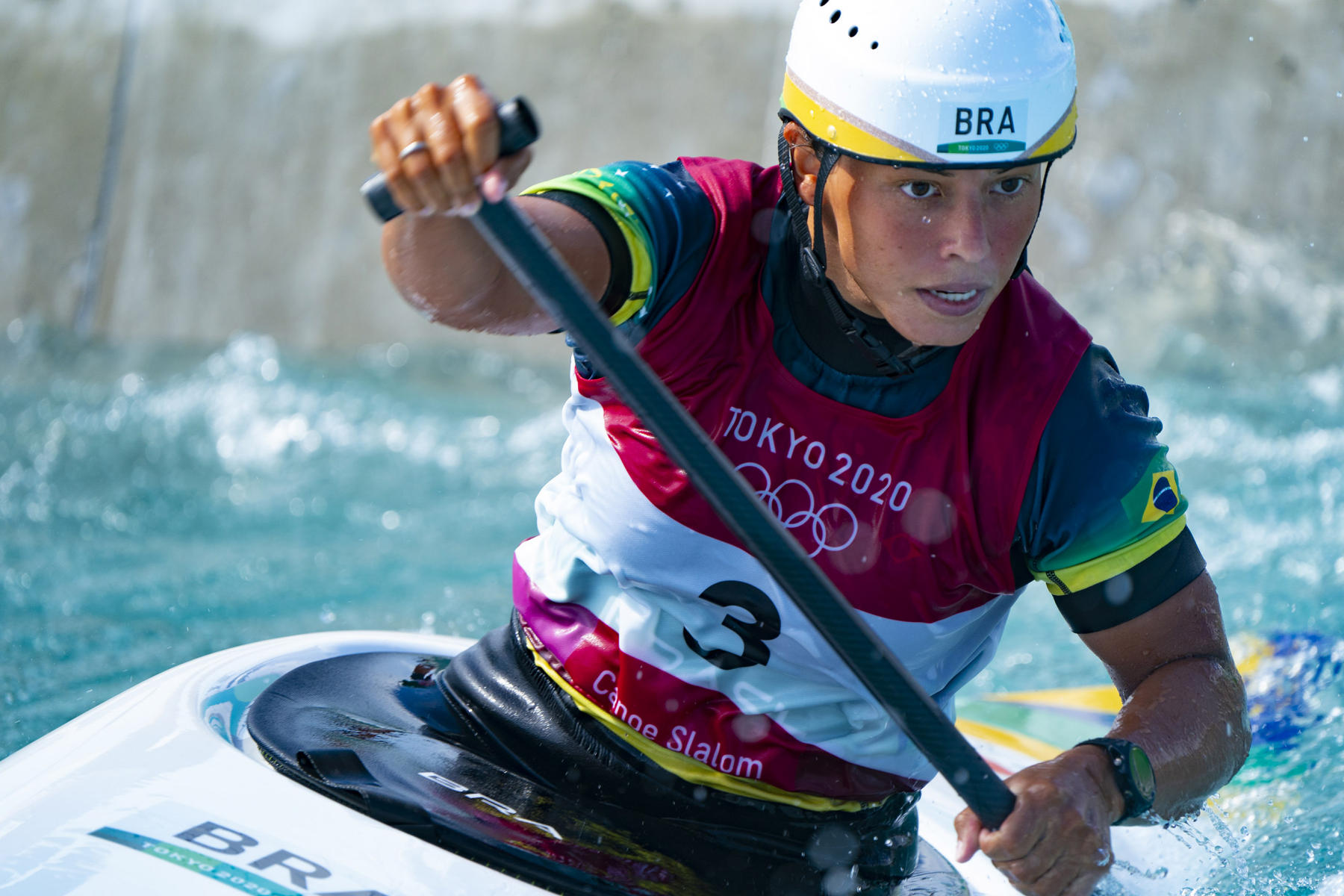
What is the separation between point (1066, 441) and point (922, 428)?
0.14 metres

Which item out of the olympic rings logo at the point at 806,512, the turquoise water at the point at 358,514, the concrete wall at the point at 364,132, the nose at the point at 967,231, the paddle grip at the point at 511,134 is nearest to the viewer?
the paddle grip at the point at 511,134

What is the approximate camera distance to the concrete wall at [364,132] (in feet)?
21.1

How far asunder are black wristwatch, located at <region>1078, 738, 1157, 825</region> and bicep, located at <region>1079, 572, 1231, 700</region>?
0.40ft

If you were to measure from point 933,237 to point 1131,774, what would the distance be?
530mm

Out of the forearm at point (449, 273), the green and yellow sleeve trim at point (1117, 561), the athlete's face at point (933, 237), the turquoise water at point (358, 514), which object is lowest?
the turquoise water at point (358, 514)

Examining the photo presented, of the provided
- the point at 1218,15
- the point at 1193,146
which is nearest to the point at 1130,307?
the point at 1193,146

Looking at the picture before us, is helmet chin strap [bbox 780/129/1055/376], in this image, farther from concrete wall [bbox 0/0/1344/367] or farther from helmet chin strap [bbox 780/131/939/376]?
concrete wall [bbox 0/0/1344/367]

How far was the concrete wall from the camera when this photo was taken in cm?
644

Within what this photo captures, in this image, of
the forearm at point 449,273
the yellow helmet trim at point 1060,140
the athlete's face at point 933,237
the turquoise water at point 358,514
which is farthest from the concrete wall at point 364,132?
the forearm at point 449,273

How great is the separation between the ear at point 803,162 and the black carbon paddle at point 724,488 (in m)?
0.31

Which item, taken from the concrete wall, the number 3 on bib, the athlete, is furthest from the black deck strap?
the concrete wall

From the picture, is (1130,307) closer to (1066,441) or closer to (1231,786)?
(1231,786)

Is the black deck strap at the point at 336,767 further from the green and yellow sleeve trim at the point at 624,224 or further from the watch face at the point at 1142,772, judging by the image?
the watch face at the point at 1142,772

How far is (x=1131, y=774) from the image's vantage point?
119 cm
